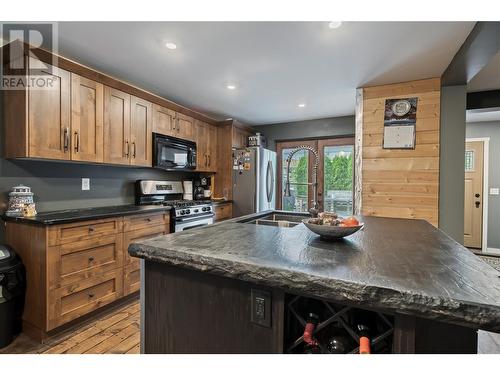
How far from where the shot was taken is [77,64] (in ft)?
7.45

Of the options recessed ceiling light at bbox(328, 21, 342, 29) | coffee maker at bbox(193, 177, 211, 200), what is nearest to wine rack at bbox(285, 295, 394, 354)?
recessed ceiling light at bbox(328, 21, 342, 29)

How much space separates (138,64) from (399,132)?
286 centimetres

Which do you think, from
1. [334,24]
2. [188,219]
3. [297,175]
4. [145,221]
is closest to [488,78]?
[334,24]

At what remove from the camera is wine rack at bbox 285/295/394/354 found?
86 centimetres

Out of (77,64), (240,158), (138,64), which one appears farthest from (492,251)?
(77,64)

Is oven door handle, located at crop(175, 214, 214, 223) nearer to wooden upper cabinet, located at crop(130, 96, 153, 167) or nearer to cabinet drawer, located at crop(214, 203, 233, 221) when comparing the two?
cabinet drawer, located at crop(214, 203, 233, 221)

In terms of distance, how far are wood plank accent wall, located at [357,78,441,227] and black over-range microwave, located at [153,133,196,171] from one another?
231 cm

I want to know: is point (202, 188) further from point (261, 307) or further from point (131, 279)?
point (261, 307)

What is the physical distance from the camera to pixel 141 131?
3020 mm

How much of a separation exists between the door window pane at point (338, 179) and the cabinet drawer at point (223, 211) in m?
1.77

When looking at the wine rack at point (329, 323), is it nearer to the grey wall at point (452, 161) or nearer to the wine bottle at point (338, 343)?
the wine bottle at point (338, 343)

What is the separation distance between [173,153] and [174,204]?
0.70m
